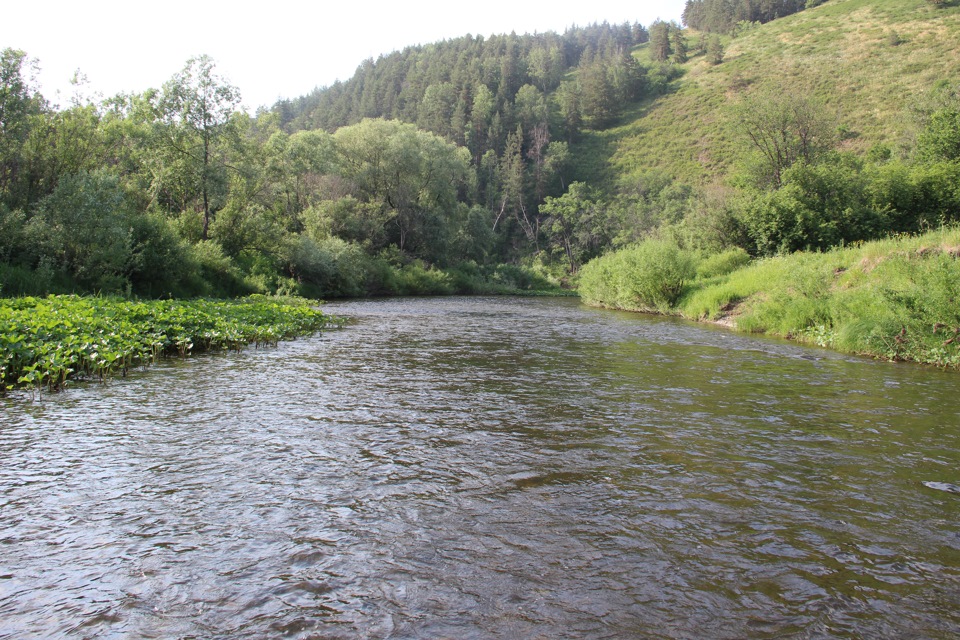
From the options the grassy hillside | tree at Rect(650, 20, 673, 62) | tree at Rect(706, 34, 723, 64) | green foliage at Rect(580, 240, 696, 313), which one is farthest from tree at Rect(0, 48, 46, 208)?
tree at Rect(650, 20, 673, 62)

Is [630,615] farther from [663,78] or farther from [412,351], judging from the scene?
[663,78]

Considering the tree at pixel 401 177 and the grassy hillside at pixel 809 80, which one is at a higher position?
the grassy hillside at pixel 809 80

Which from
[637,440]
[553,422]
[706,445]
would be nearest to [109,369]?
[553,422]

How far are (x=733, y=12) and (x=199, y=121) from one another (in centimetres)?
14168

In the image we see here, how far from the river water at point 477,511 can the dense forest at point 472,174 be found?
58.0 ft

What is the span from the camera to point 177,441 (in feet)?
26.3

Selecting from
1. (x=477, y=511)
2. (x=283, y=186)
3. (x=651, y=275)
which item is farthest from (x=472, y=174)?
(x=477, y=511)

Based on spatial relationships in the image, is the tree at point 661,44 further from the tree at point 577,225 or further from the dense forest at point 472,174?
→ the tree at point 577,225

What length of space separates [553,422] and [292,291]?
32.9 m

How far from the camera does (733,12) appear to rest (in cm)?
13625

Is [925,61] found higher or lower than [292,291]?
higher

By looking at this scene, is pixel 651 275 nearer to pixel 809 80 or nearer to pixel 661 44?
pixel 809 80

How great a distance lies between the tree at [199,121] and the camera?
3644 cm

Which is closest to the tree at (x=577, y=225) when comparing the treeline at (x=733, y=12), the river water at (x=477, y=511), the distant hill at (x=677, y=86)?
the distant hill at (x=677, y=86)
